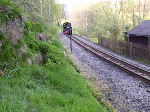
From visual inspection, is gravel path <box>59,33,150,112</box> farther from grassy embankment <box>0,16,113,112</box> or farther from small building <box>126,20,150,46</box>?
small building <box>126,20,150,46</box>

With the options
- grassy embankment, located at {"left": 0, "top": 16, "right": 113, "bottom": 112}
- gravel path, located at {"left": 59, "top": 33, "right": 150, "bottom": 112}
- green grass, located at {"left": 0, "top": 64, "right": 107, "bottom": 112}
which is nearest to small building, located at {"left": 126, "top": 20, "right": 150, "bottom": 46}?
gravel path, located at {"left": 59, "top": 33, "right": 150, "bottom": 112}

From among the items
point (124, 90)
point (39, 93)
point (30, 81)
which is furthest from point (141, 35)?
point (39, 93)

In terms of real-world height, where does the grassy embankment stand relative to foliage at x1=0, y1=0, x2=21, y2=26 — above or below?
below

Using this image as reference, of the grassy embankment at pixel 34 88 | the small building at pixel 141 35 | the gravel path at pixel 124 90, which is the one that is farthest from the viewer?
the small building at pixel 141 35

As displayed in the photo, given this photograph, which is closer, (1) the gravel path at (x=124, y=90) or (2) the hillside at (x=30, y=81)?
(2) the hillside at (x=30, y=81)

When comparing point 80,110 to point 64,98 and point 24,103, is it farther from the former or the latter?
point 24,103

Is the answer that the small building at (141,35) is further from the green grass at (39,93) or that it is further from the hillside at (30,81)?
the green grass at (39,93)

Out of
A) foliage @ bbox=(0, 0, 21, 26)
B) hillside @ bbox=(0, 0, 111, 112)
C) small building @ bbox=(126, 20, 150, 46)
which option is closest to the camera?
hillside @ bbox=(0, 0, 111, 112)

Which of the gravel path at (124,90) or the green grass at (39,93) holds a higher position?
the green grass at (39,93)

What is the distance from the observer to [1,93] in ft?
18.6

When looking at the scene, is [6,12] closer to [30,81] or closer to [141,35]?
[30,81]

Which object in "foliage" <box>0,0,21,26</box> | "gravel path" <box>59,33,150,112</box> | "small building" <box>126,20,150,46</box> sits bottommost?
"gravel path" <box>59,33,150,112</box>

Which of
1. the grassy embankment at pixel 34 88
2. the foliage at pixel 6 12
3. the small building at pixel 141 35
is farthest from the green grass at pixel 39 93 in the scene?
the small building at pixel 141 35

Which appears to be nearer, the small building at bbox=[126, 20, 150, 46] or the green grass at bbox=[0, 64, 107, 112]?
the green grass at bbox=[0, 64, 107, 112]
